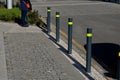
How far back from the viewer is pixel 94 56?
1138 cm

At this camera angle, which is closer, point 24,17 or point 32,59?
point 32,59

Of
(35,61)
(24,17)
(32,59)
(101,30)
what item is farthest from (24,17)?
(35,61)

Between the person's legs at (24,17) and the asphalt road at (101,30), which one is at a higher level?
the person's legs at (24,17)

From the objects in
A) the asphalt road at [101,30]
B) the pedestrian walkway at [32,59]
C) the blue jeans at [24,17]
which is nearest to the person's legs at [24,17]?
the blue jeans at [24,17]

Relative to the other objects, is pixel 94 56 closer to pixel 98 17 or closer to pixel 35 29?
pixel 35 29

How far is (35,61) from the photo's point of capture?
10.2 metres

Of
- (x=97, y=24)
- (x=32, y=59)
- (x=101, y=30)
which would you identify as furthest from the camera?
(x=97, y=24)

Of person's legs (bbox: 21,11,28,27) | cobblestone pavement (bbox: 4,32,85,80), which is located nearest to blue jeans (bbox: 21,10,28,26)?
person's legs (bbox: 21,11,28,27)

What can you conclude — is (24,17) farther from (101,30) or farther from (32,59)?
(32,59)

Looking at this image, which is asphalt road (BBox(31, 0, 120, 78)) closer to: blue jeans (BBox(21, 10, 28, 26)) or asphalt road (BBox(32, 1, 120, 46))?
asphalt road (BBox(32, 1, 120, 46))

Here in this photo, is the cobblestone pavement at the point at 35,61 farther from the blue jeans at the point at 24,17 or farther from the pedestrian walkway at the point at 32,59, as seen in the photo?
the blue jeans at the point at 24,17

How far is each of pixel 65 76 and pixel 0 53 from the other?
2759mm

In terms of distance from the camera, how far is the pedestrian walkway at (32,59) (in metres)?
8.98

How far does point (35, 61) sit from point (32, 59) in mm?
233
